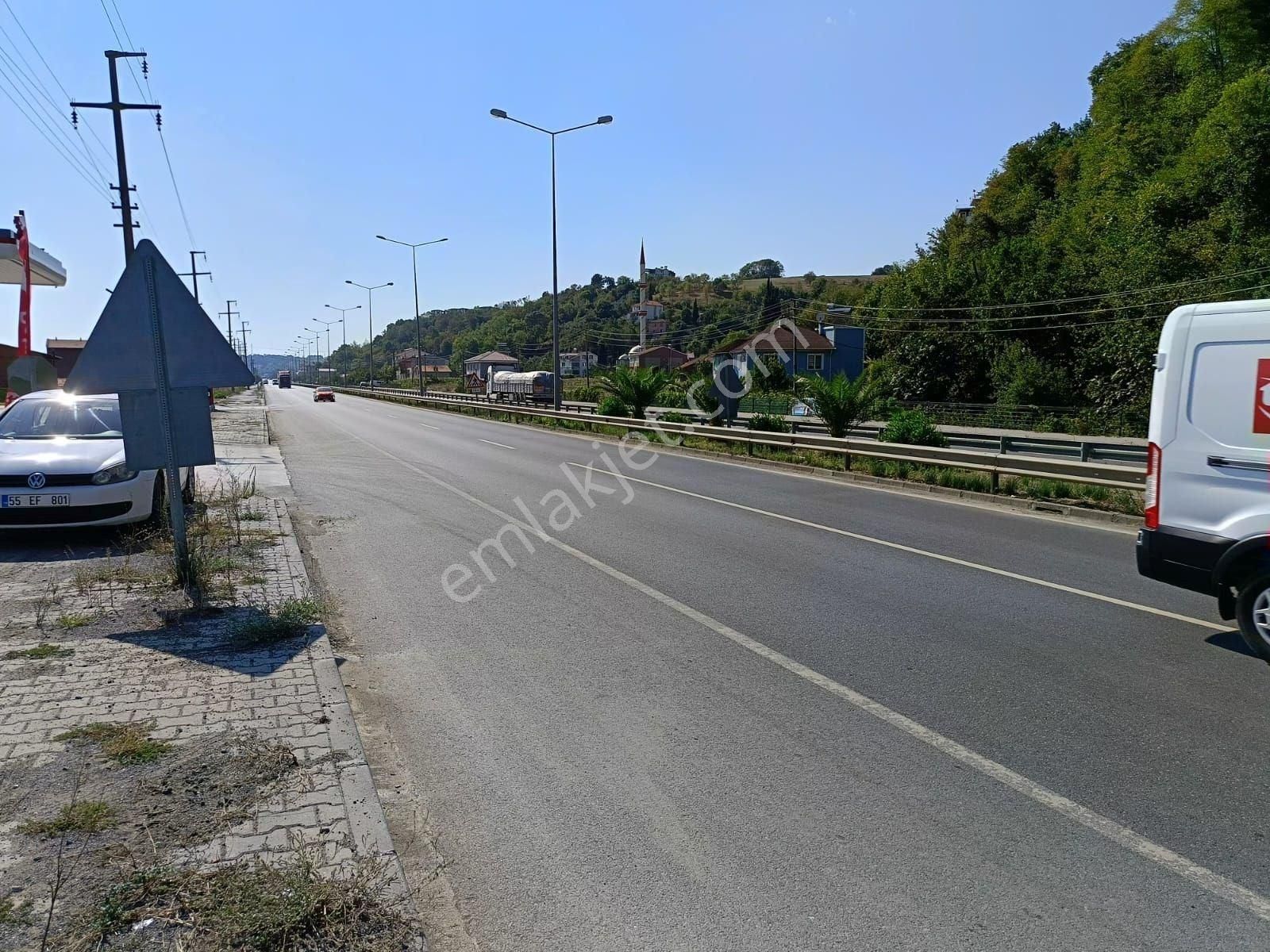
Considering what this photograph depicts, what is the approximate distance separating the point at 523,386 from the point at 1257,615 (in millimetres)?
59492

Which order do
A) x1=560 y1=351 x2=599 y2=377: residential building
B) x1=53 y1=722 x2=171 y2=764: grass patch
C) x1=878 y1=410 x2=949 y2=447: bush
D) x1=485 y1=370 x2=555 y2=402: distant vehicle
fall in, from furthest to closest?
1. x1=560 y1=351 x2=599 y2=377: residential building
2. x1=485 y1=370 x2=555 y2=402: distant vehicle
3. x1=878 y1=410 x2=949 y2=447: bush
4. x1=53 y1=722 x2=171 y2=764: grass patch

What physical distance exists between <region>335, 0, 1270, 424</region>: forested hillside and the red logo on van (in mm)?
36990

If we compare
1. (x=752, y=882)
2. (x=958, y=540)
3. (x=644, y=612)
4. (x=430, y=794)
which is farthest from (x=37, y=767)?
(x=958, y=540)

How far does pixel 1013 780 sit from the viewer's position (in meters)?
4.02

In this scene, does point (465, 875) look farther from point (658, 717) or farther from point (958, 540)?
point (958, 540)

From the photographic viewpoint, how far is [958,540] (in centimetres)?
985

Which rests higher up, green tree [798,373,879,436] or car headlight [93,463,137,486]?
green tree [798,373,879,436]

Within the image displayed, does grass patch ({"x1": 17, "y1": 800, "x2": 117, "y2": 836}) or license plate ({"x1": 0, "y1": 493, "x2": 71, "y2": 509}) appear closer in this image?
grass patch ({"x1": 17, "y1": 800, "x2": 117, "y2": 836})

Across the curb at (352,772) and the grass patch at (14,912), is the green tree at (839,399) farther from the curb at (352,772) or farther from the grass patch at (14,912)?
the grass patch at (14,912)

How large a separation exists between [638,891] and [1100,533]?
29.2 feet

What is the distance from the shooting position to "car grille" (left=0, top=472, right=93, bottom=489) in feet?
27.7

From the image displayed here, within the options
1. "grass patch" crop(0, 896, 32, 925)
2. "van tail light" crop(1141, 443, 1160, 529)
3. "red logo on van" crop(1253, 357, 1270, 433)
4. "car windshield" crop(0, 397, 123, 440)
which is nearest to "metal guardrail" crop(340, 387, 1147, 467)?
"van tail light" crop(1141, 443, 1160, 529)

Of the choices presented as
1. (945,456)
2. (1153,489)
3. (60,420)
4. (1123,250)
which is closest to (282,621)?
(60,420)

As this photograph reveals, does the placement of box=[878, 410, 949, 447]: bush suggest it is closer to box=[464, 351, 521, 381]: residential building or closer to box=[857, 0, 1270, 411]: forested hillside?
box=[857, 0, 1270, 411]: forested hillside
